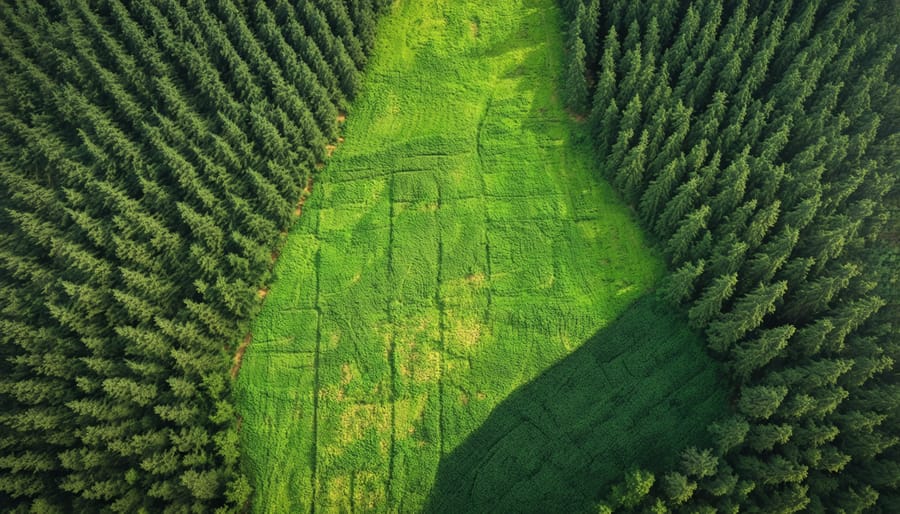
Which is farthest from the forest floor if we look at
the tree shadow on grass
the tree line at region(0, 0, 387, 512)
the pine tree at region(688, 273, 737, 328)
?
the tree line at region(0, 0, 387, 512)

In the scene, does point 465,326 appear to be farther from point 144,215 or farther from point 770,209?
point 144,215

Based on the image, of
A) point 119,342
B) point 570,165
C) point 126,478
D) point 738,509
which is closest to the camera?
point 738,509

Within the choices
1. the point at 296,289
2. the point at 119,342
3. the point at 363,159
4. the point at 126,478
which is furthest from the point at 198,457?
the point at 363,159

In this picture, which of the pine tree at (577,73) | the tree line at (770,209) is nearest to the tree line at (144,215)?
the pine tree at (577,73)

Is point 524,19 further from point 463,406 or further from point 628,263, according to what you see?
point 463,406

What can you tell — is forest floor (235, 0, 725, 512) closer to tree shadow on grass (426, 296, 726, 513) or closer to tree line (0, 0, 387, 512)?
tree shadow on grass (426, 296, 726, 513)

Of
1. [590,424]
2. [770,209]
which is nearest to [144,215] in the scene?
[590,424]
